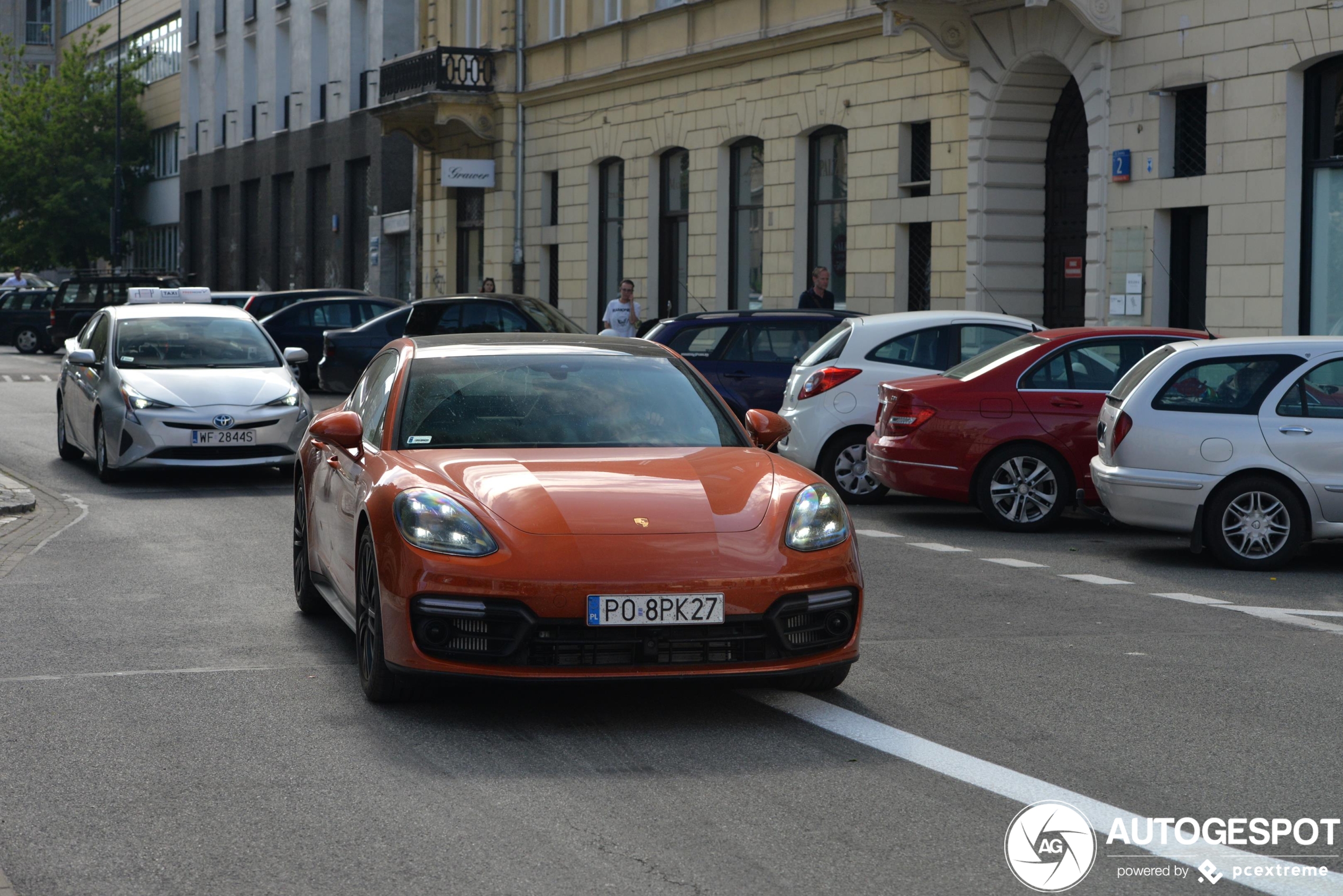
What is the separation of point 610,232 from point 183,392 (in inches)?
722

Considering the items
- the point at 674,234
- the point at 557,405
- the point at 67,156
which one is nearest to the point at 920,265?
the point at 674,234

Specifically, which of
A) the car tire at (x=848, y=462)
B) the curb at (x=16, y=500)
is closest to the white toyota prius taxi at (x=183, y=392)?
the curb at (x=16, y=500)

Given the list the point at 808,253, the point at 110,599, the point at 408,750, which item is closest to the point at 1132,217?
the point at 808,253

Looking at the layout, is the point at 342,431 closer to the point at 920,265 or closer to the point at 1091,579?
the point at 1091,579

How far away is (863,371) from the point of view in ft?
51.1

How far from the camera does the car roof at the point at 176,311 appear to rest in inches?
700

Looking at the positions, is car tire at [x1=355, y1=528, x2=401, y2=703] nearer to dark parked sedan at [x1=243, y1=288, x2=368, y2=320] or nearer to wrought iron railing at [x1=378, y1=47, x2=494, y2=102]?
dark parked sedan at [x1=243, y1=288, x2=368, y2=320]

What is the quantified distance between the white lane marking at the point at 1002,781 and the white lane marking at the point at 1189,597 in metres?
3.80

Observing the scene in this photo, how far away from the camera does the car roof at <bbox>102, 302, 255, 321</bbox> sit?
17.8 metres

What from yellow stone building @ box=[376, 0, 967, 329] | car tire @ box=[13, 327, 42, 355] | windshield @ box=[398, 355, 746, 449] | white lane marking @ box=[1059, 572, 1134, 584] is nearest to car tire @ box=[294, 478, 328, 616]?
windshield @ box=[398, 355, 746, 449]

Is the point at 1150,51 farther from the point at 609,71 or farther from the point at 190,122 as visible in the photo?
the point at 190,122

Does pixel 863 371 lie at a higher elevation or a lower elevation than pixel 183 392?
higher

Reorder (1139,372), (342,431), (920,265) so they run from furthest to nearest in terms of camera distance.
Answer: (920,265) < (1139,372) < (342,431)

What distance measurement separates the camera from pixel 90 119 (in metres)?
69.6
